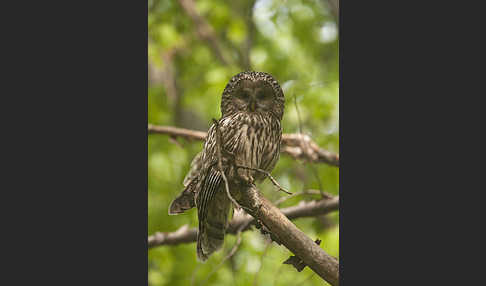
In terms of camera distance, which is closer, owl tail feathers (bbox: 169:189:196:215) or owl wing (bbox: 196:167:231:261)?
owl wing (bbox: 196:167:231:261)

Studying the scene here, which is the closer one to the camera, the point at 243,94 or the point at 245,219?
the point at 243,94

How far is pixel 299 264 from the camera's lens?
78.2 inches

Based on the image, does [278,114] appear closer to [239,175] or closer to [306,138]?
[239,175]

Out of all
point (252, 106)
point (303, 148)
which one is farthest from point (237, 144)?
point (303, 148)

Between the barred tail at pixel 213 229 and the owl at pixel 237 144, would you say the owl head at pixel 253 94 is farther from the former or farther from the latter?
the barred tail at pixel 213 229

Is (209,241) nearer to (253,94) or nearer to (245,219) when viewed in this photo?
(245,219)

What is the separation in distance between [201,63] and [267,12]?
5.33ft

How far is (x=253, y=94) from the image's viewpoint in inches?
88.0

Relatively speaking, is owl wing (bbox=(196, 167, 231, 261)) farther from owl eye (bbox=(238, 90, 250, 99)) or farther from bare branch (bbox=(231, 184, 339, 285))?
owl eye (bbox=(238, 90, 250, 99))

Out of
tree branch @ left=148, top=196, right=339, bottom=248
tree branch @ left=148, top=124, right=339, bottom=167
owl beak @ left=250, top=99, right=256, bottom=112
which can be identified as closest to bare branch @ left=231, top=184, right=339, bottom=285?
owl beak @ left=250, top=99, right=256, bottom=112

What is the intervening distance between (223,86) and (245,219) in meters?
1.00

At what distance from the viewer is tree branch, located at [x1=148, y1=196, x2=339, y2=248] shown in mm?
2773

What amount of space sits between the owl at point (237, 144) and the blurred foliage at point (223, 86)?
0.70 feet
